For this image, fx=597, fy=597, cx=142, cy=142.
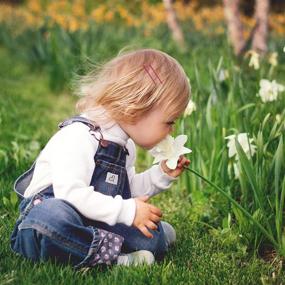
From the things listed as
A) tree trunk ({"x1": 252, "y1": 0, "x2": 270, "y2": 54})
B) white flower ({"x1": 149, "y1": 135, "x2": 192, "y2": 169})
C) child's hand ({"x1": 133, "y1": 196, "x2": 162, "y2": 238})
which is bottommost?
tree trunk ({"x1": 252, "y1": 0, "x2": 270, "y2": 54})

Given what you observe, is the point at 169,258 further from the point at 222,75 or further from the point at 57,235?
the point at 222,75

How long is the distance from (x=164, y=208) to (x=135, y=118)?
823 millimetres

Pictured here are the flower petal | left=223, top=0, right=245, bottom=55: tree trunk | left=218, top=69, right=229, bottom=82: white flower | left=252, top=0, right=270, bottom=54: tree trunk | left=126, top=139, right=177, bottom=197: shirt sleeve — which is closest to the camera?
the flower petal

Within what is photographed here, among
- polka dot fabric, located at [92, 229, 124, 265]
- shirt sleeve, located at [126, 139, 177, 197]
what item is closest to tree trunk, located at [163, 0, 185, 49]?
shirt sleeve, located at [126, 139, 177, 197]

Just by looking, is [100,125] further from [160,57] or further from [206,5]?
[206,5]

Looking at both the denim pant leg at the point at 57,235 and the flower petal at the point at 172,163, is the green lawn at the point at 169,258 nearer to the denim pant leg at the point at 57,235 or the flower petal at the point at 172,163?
the denim pant leg at the point at 57,235

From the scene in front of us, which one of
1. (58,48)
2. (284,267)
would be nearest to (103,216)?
(284,267)

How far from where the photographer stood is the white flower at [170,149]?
203 cm

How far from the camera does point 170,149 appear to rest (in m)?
2.04

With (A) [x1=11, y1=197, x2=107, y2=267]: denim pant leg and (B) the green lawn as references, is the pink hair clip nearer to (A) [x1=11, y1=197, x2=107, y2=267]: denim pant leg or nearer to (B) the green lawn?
(A) [x1=11, y1=197, x2=107, y2=267]: denim pant leg

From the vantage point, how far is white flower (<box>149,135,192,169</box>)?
2.03m

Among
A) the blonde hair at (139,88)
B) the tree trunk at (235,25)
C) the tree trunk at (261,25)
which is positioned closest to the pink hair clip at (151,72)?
the blonde hair at (139,88)

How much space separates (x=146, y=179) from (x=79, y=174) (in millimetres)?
413

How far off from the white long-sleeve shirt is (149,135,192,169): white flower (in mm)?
158
